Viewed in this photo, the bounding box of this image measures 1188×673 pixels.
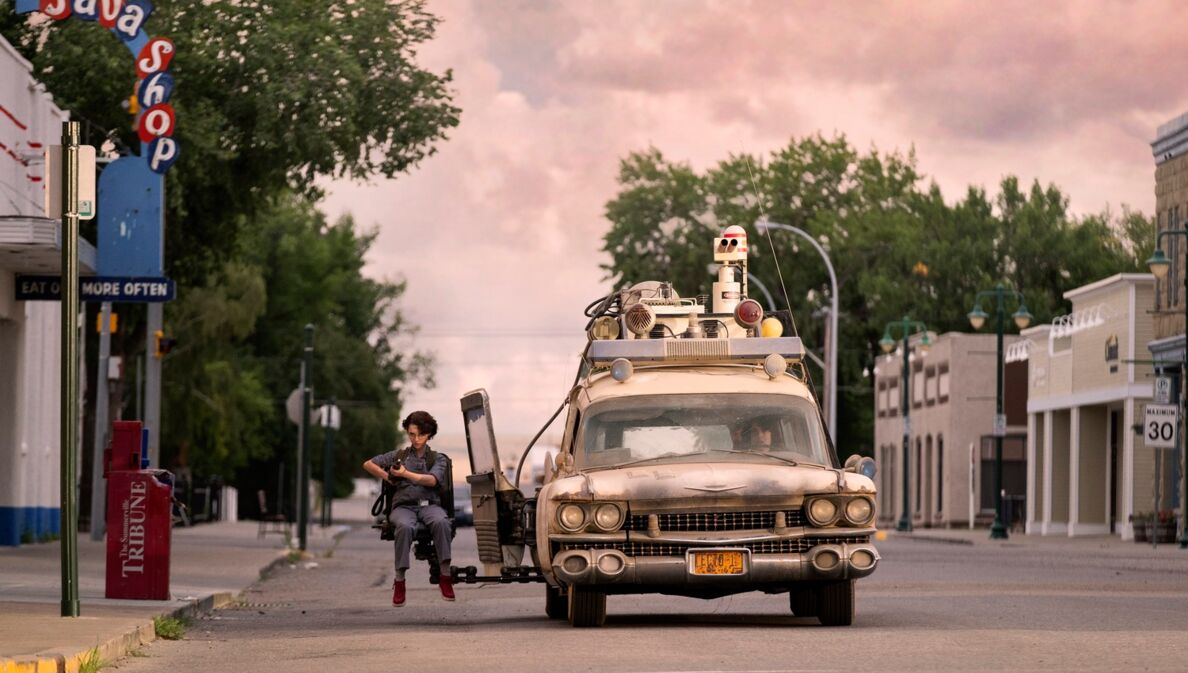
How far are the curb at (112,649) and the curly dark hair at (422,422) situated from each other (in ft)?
8.65

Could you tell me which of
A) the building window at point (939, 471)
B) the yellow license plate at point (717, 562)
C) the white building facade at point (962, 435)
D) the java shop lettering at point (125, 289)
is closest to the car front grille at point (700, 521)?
the yellow license plate at point (717, 562)

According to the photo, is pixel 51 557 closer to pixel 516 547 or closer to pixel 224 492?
pixel 516 547

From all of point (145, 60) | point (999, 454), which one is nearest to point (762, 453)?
point (145, 60)

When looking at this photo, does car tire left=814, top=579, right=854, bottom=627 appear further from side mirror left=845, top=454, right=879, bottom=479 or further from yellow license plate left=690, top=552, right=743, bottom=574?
yellow license plate left=690, top=552, right=743, bottom=574

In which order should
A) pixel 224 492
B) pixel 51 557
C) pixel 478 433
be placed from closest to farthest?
pixel 478 433, pixel 51 557, pixel 224 492

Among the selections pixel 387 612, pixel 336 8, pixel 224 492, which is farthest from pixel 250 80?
pixel 224 492

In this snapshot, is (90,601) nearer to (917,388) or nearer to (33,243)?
(33,243)

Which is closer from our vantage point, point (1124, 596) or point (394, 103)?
point (1124, 596)

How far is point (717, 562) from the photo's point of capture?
16891mm

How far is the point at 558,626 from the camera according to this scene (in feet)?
60.1

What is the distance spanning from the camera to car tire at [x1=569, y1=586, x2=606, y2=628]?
17.6m

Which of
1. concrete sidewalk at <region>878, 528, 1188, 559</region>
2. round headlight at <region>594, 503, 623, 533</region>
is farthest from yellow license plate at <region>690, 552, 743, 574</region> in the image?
concrete sidewalk at <region>878, 528, 1188, 559</region>

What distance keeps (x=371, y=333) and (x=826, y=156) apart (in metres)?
21.6

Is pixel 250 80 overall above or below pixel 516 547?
above
